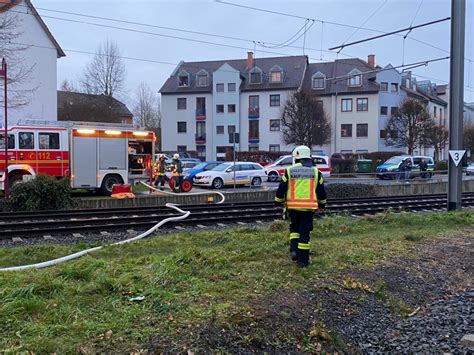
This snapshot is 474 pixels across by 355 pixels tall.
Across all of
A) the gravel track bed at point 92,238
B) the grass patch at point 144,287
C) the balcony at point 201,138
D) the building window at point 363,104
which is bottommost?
the gravel track bed at point 92,238

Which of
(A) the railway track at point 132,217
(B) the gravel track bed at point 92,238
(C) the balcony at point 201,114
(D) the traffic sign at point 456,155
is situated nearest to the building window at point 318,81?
(C) the balcony at point 201,114

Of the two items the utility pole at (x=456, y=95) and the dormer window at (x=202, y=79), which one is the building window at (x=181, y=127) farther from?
the utility pole at (x=456, y=95)

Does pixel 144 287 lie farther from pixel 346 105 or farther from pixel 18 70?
pixel 346 105

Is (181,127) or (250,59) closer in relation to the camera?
(250,59)

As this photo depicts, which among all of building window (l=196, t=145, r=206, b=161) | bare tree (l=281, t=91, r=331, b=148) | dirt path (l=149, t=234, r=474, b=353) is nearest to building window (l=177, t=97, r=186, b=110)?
building window (l=196, t=145, r=206, b=161)

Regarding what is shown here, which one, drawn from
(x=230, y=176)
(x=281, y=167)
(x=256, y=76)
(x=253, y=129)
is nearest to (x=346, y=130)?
(x=253, y=129)

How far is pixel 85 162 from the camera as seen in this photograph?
67.1 feet

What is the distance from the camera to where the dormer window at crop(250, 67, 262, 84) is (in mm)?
64688

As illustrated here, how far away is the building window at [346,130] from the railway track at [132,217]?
141ft

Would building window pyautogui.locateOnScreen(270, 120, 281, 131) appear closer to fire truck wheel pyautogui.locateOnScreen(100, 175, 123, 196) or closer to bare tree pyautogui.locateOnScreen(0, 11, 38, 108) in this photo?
bare tree pyautogui.locateOnScreen(0, 11, 38, 108)

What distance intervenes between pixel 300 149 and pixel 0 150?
15.6m

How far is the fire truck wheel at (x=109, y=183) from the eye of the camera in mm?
20945

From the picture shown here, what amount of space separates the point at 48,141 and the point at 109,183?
3.00m

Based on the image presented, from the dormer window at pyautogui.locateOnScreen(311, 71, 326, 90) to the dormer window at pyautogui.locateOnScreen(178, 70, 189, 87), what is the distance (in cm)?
1689
